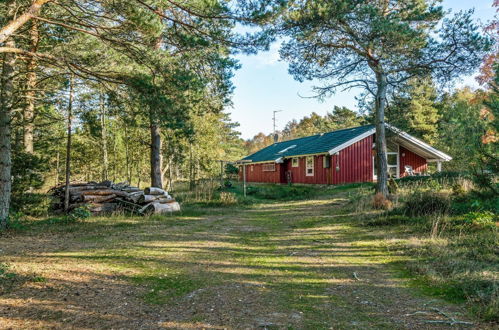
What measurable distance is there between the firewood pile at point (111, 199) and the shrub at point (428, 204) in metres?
7.96

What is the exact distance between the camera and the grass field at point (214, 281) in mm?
3115

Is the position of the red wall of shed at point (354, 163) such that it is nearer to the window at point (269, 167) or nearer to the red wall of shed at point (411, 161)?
the red wall of shed at point (411, 161)

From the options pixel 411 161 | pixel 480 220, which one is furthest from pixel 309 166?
pixel 480 220

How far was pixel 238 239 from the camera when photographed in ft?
23.7

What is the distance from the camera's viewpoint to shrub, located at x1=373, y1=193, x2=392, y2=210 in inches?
382

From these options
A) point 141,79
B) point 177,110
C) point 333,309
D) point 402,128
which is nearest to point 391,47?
point 402,128

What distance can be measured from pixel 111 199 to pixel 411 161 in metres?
20.2

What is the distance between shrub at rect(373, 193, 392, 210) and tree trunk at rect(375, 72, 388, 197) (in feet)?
2.79

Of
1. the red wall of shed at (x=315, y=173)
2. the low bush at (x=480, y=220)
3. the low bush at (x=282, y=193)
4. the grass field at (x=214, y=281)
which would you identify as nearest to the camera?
the grass field at (x=214, y=281)

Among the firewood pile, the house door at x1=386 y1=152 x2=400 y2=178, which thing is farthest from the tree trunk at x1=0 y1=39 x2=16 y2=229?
the house door at x1=386 y1=152 x2=400 y2=178

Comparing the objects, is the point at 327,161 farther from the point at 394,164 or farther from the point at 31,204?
the point at 31,204

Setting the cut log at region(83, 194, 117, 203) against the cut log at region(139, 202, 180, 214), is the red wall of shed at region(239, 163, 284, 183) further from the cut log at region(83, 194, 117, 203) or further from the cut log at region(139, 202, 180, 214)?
the cut log at region(83, 194, 117, 203)

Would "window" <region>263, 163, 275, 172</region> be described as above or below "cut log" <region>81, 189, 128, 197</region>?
above

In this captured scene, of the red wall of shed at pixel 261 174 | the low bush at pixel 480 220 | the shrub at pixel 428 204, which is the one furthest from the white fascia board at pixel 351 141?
the low bush at pixel 480 220
